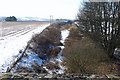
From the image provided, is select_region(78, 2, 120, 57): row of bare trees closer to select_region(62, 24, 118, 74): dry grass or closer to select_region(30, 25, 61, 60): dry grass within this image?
select_region(62, 24, 118, 74): dry grass

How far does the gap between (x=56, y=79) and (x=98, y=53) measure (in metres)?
10.3

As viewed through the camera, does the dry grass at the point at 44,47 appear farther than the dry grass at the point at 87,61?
Yes

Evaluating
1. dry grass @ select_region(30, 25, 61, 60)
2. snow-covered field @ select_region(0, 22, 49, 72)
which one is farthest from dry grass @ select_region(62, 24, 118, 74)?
snow-covered field @ select_region(0, 22, 49, 72)

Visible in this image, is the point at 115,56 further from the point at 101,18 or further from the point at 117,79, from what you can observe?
the point at 117,79

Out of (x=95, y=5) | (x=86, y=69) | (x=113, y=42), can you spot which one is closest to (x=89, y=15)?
(x=95, y=5)

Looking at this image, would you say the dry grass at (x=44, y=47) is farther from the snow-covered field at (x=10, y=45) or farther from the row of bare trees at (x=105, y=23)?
the row of bare trees at (x=105, y=23)

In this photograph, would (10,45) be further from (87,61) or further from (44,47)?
(87,61)

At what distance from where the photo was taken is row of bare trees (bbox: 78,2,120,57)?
10.6 meters

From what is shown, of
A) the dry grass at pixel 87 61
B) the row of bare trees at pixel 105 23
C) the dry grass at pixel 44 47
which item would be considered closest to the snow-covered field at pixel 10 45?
the dry grass at pixel 44 47

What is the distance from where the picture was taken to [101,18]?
36.7ft

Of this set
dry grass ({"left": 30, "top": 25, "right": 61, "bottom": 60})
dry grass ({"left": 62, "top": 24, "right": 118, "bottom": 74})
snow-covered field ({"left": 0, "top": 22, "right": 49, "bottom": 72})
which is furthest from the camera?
dry grass ({"left": 30, "top": 25, "right": 61, "bottom": 60})

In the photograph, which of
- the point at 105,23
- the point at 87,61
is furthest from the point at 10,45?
the point at 105,23

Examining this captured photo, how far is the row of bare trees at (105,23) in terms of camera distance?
1060 cm

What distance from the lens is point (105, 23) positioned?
11.2 metres
